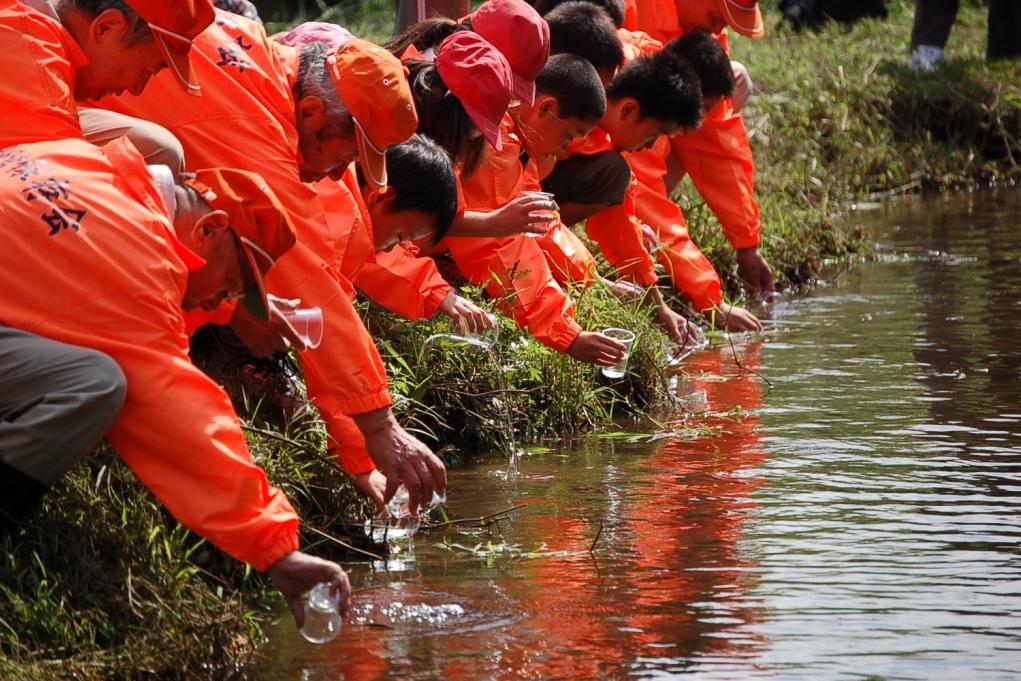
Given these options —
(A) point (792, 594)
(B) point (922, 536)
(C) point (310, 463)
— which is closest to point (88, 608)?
(C) point (310, 463)

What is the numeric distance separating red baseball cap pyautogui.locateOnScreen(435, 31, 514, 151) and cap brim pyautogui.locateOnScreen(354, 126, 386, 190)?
823mm

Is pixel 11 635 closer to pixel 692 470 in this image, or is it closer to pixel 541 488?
pixel 541 488

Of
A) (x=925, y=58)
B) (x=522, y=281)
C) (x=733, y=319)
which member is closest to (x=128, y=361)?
(x=522, y=281)

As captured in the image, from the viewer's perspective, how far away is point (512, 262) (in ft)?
18.5

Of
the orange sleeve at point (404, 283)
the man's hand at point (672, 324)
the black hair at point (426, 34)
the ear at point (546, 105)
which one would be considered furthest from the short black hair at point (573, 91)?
the orange sleeve at point (404, 283)

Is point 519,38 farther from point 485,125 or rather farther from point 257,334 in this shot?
point 257,334

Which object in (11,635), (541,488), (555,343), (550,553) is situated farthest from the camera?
(555,343)

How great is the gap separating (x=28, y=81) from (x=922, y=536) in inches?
95.4

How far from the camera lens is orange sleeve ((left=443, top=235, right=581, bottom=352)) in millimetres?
5453

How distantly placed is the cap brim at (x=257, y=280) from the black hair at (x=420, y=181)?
43.4 inches

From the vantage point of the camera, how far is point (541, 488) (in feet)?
16.5

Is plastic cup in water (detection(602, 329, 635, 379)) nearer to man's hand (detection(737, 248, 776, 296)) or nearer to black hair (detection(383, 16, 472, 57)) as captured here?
black hair (detection(383, 16, 472, 57))

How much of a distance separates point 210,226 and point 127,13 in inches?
27.0

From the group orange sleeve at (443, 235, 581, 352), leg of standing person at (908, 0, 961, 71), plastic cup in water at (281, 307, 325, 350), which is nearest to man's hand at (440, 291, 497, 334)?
orange sleeve at (443, 235, 581, 352)
